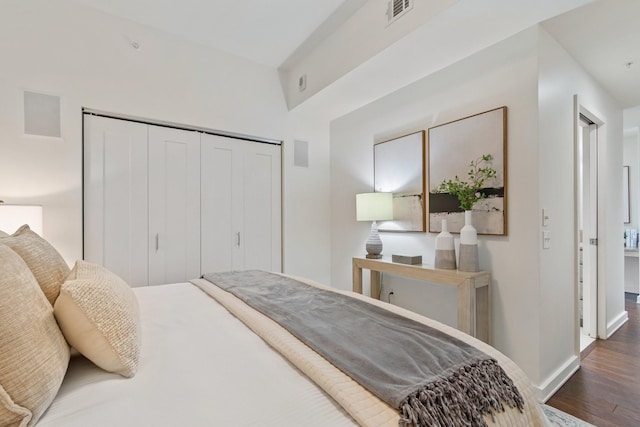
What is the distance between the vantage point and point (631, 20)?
2.09 m

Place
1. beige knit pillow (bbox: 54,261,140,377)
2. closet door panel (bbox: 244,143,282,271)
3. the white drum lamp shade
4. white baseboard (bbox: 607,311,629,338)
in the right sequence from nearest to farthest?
beige knit pillow (bbox: 54,261,140,377), the white drum lamp shade, white baseboard (bbox: 607,311,629,338), closet door panel (bbox: 244,143,282,271)

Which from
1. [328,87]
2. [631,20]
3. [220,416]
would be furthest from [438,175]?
[220,416]

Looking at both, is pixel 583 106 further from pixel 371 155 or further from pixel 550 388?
pixel 550 388

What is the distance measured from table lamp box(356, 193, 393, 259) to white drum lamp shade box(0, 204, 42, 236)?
249 centimetres

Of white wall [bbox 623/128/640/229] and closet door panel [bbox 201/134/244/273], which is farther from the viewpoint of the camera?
white wall [bbox 623/128/640/229]

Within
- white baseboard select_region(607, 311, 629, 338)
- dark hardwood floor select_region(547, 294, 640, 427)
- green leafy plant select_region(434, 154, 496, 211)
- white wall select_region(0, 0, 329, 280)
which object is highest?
white wall select_region(0, 0, 329, 280)

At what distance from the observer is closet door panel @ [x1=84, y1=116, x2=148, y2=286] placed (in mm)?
2453

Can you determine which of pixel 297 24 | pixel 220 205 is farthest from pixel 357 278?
pixel 297 24

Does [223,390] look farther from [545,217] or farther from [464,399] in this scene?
[545,217]

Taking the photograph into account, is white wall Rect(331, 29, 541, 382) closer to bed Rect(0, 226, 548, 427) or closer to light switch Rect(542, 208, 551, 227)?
light switch Rect(542, 208, 551, 227)

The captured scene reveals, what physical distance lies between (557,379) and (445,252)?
1.15 metres

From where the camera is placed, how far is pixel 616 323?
318 cm

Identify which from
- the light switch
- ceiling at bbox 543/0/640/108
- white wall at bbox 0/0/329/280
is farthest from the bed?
ceiling at bbox 543/0/640/108

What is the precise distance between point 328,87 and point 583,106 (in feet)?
7.40
